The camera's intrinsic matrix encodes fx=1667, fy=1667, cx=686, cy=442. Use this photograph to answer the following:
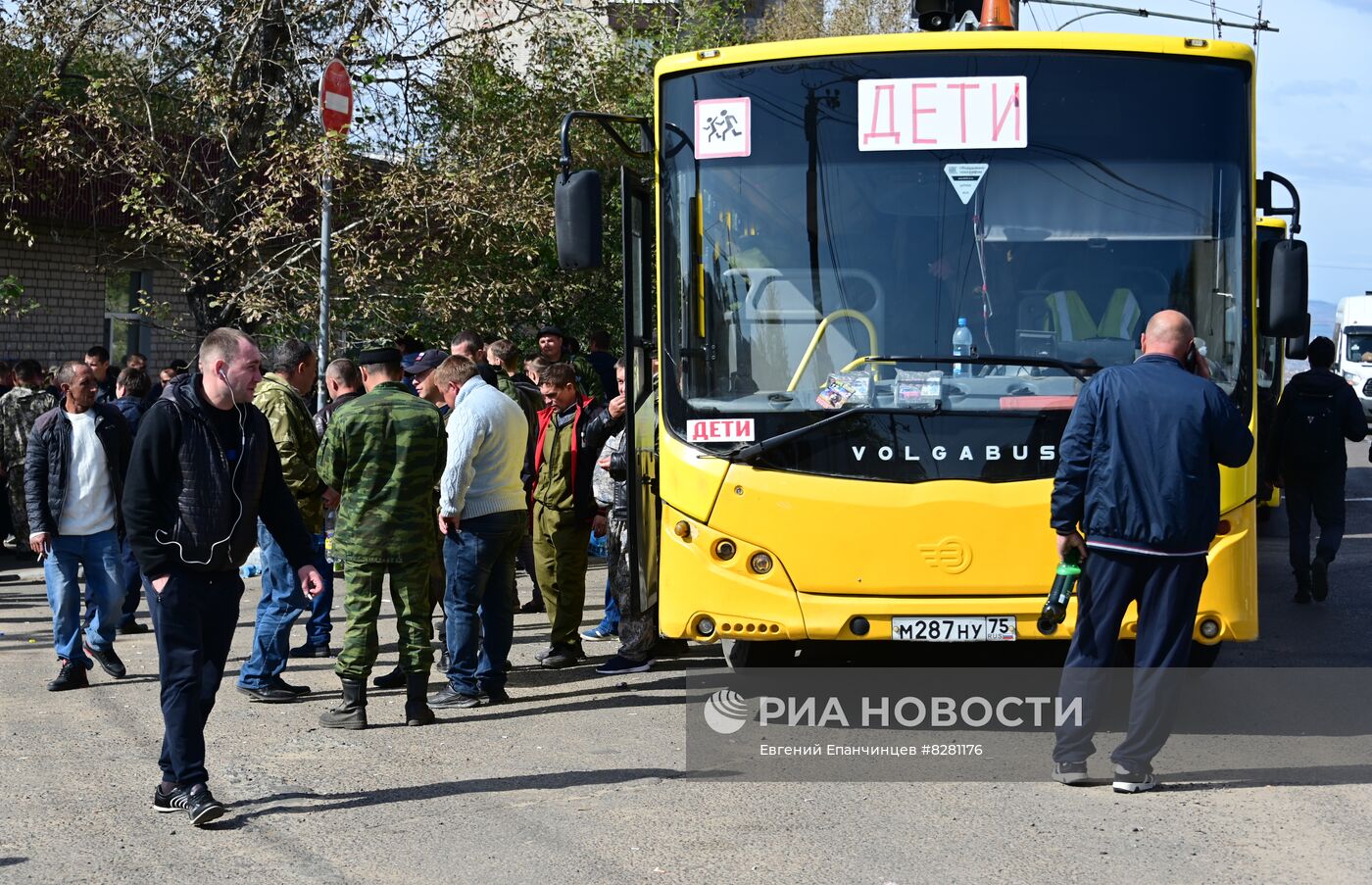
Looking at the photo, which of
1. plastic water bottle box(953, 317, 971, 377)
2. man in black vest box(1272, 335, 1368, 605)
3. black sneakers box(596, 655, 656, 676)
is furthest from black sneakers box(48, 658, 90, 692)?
man in black vest box(1272, 335, 1368, 605)

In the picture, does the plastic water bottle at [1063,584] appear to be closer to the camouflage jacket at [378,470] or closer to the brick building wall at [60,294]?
the camouflage jacket at [378,470]

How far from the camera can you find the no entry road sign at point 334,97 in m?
12.5

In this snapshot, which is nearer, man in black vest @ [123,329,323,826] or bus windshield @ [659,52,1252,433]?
man in black vest @ [123,329,323,826]

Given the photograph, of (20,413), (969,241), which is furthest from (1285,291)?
(20,413)

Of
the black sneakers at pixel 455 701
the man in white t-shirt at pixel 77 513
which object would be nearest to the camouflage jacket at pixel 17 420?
the man in white t-shirt at pixel 77 513

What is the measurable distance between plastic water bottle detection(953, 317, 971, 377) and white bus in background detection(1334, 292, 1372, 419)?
3209 centimetres

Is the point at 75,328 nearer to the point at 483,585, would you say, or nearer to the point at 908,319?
the point at 483,585

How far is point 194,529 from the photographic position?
20.4 ft

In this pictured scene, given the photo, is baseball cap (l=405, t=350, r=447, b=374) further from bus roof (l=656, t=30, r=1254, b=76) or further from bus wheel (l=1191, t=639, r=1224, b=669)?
bus wheel (l=1191, t=639, r=1224, b=669)

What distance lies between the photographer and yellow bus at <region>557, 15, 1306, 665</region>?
7363 mm

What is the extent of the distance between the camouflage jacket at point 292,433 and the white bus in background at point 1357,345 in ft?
105

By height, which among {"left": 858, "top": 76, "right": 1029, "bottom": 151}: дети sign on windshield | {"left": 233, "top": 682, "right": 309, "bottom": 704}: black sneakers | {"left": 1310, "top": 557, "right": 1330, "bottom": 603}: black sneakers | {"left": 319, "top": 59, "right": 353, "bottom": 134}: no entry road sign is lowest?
{"left": 1310, "top": 557, "right": 1330, "bottom": 603}: black sneakers

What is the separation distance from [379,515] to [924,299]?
8.90 feet

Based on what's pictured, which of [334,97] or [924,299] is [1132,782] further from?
[334,97]
